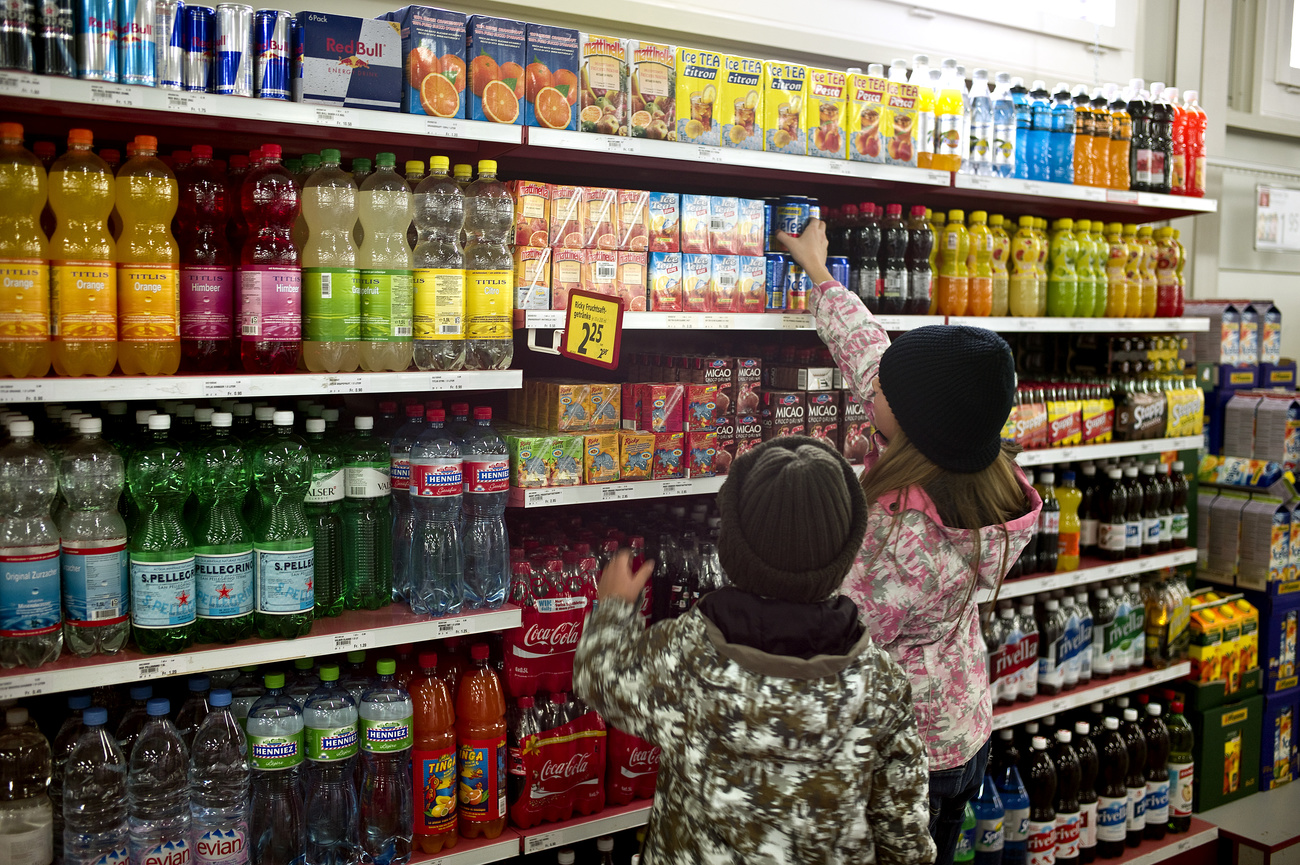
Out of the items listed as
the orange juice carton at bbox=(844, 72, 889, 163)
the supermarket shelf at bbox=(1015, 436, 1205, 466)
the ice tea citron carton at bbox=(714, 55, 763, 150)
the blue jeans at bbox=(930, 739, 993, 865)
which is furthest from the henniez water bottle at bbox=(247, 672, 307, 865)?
the supermarket shelf at bbox=(1015, 436, 1205, 466)

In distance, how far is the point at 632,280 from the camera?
2848 millimetres

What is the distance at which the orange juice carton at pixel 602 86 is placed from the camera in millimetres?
2723

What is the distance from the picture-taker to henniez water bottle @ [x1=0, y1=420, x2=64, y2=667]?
83.4 inches

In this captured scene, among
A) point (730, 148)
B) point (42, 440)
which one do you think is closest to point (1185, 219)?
point (730, 148)

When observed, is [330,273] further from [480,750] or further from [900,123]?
[900,123]

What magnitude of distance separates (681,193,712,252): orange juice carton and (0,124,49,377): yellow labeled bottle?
167 centimetres

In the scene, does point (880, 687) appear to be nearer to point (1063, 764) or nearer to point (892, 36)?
point (1063, 764)

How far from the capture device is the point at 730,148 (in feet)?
9.61

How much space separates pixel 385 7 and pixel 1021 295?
2563 millimetres

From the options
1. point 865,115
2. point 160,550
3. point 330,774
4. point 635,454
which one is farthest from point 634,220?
point 330,774

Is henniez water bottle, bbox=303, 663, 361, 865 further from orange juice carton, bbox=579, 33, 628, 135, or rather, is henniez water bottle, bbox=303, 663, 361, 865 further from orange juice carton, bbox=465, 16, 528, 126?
orange juice carton, bbox=579, 33, 628, 135

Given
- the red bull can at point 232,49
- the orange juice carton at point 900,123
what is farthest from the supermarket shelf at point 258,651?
the orange juice carton at point 900,123

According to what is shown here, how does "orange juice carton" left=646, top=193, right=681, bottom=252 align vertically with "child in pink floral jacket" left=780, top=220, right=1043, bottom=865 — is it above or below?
above

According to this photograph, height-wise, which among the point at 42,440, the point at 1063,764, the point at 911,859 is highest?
the point at 42,440
